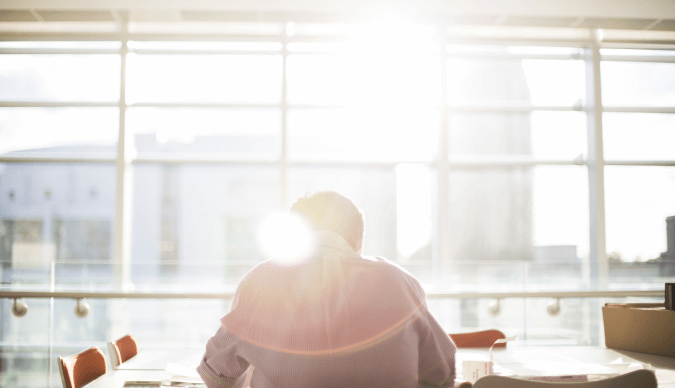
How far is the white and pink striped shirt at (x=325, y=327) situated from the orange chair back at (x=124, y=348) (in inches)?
38.3

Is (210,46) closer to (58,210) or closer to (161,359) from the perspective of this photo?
(58,210)

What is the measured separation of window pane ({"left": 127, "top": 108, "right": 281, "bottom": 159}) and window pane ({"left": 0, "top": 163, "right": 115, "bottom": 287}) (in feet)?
1.88

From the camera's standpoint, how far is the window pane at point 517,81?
548cm

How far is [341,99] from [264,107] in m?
0.84

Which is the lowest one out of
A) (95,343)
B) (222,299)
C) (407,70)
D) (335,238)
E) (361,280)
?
(95,343)

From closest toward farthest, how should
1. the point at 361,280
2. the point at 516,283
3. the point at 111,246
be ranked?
the point at 361,280
the point at 516,283
the point at 111,246

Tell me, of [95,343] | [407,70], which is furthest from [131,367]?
[407,70]

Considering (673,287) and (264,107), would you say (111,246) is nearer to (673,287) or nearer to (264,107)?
(264,107)

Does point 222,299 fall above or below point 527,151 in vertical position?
below

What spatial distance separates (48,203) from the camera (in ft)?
17.4

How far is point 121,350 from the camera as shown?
2.34 m

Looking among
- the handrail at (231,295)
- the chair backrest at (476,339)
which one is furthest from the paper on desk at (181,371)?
the handrail at (231,295)

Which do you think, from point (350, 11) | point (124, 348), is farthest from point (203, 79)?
point (124, 348)

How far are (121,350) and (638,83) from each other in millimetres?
5849
